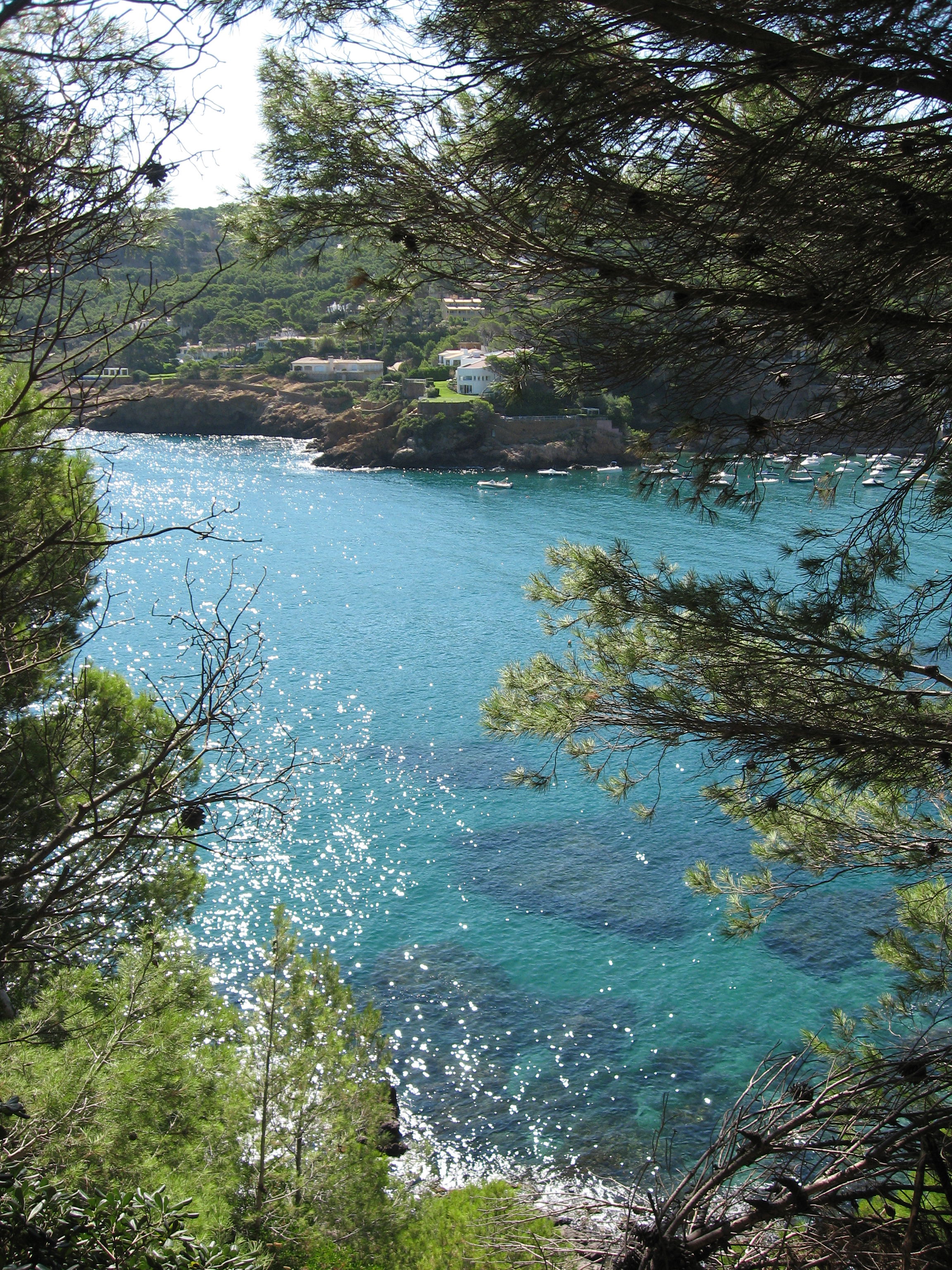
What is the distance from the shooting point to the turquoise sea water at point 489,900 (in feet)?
31.4

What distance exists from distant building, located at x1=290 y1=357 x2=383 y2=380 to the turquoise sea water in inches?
1212

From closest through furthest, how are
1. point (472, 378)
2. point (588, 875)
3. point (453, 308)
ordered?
point (588, 875)
point (472, 378)
point (453, 308)

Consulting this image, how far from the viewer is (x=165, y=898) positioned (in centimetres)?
810

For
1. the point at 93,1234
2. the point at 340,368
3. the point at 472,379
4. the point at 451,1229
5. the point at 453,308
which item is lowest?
the point at 451,1229

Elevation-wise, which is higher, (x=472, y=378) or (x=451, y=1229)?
(x=472, y=378)

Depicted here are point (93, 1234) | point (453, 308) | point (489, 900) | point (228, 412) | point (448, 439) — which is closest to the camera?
point (93, 1234)

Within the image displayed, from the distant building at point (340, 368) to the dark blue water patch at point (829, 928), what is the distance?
147 ft

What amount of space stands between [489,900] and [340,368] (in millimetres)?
45492

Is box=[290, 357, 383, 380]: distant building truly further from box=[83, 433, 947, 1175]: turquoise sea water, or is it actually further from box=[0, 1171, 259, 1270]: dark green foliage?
box=[0, 1171, 259, 1270]: dark green foliage

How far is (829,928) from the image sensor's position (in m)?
12.0

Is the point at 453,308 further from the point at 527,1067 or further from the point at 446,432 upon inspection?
the point at 527,1067

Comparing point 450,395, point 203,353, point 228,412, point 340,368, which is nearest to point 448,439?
point 450,395

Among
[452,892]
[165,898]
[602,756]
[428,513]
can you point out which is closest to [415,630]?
[602,756]

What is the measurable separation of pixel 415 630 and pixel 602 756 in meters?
6.93
